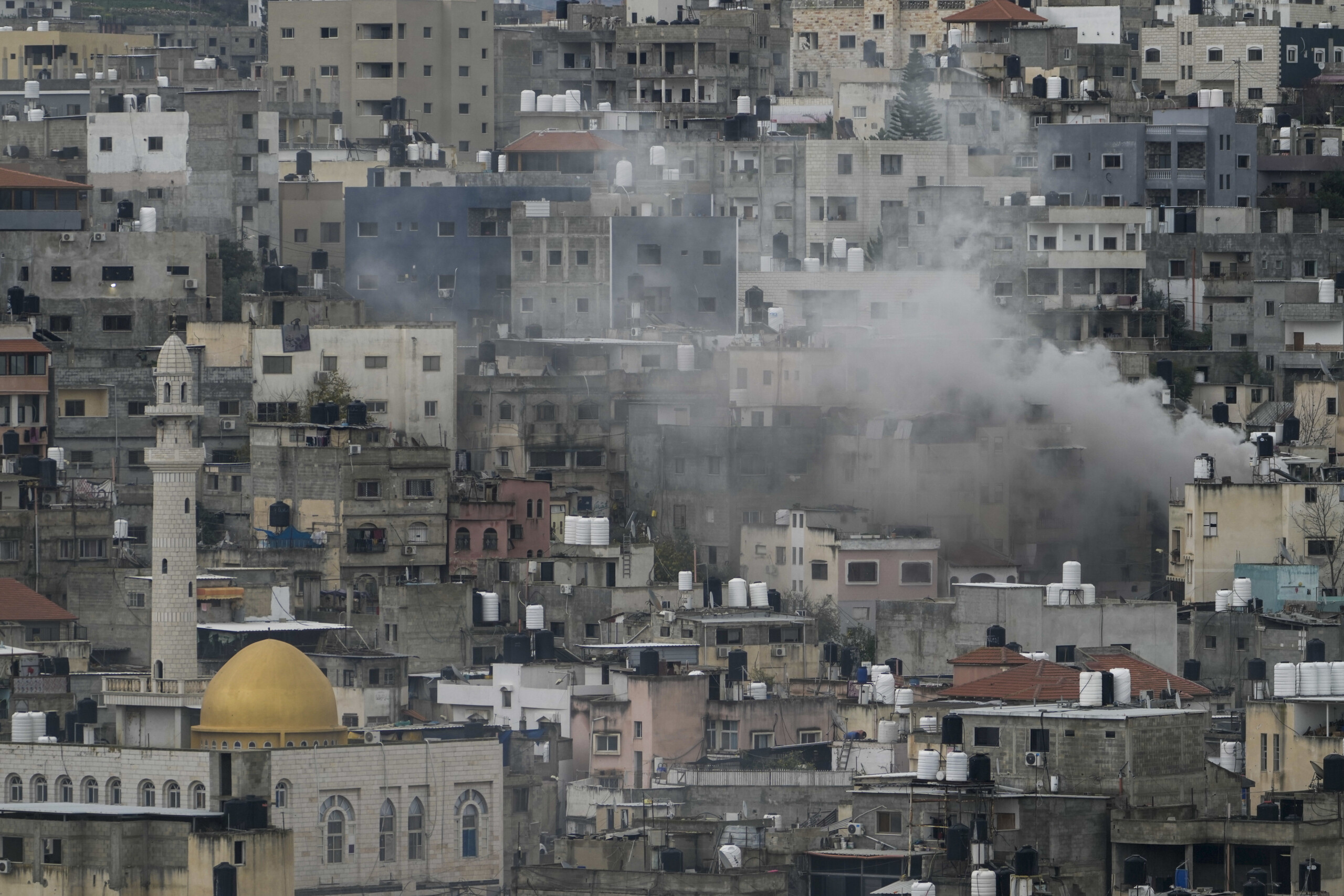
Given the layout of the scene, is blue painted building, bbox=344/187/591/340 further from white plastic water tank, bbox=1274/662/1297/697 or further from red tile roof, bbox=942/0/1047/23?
white plastic water tank, bbox=1274/662/1297/697

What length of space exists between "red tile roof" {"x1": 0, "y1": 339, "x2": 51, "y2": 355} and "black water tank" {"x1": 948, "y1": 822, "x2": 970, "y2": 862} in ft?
151

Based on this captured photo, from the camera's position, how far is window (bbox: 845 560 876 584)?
365 ft

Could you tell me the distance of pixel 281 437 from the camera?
11325cm

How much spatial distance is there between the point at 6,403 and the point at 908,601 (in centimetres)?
2507

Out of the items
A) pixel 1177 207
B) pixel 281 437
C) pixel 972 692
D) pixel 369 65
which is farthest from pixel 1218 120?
pixel 972 692

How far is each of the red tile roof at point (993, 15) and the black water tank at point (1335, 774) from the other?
73464mm

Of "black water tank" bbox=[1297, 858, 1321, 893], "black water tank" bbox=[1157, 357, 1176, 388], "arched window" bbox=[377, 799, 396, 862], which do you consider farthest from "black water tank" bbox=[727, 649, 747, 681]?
"black water tank" bbox=[1157, 357, 1176, 388]

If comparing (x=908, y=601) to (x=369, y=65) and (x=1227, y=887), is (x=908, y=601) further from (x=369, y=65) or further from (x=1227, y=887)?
(x=369, y=65)

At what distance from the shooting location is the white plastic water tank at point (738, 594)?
106750 millimetres

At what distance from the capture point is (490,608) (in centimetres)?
10531

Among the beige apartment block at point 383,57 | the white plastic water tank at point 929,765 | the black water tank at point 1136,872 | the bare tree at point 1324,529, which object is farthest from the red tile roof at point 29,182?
the black water tank at point 1136,872

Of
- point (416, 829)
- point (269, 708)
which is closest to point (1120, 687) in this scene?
point (416, 829)

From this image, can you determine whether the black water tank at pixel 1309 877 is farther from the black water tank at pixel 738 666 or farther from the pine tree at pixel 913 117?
the pine tree at pixel 913 117

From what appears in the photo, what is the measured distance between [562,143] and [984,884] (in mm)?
66710
